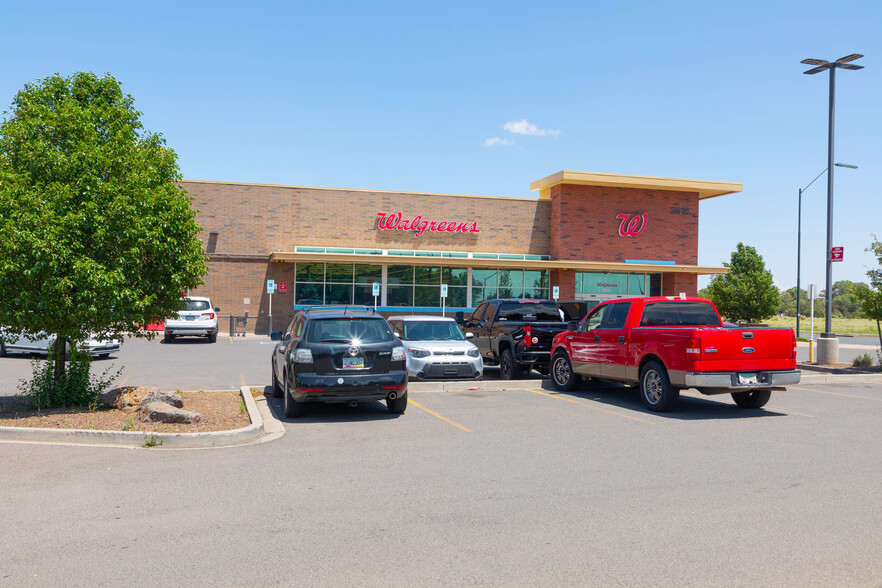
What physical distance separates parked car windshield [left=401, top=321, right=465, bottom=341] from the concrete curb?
21.6 ft

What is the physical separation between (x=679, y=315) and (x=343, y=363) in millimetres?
5975

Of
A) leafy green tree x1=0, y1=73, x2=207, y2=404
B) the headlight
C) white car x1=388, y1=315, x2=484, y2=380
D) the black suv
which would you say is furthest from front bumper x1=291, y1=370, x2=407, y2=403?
the headlight

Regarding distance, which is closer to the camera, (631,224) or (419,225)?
(419,225)

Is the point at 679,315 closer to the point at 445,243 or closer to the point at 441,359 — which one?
the point at 441,359

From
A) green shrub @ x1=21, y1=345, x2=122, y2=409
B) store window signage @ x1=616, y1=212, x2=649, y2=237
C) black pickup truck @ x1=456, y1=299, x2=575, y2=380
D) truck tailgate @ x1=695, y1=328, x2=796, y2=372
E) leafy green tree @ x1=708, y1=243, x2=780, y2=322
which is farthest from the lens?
leafy green tree @ x1=708, y1=243, x2=780, y2=322

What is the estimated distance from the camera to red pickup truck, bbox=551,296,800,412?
10672 mm

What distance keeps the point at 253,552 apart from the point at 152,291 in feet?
22.3

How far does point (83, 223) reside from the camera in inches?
386

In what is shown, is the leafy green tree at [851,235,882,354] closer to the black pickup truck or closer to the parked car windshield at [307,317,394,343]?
the black pickup truck

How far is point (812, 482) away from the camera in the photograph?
22.8 ft

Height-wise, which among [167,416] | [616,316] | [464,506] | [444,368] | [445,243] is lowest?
[464,506]

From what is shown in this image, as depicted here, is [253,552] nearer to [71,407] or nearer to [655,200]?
[71,407]

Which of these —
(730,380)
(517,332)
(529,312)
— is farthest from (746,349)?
(529,312)

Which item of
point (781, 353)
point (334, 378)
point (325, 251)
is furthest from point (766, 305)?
point (334, 378)
